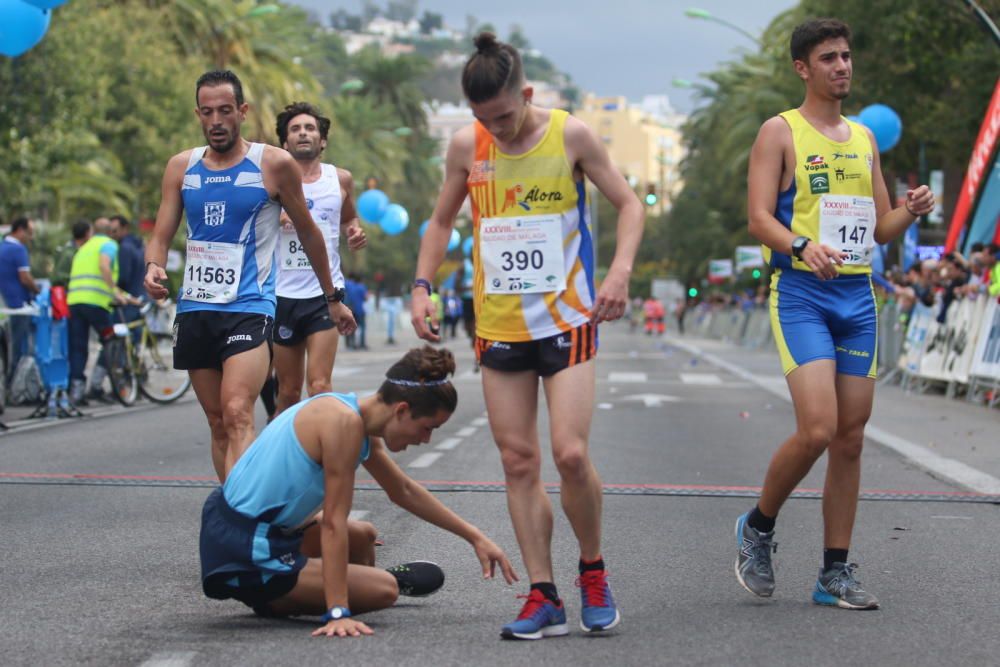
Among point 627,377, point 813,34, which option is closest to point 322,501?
point 813,34

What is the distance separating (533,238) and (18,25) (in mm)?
8519

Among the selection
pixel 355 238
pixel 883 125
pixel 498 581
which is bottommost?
pixel 498 581

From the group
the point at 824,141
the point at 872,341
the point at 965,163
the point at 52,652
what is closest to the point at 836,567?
the point at 872,341

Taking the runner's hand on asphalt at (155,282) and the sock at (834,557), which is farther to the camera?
the runner's hand on asphalt at (155,282)

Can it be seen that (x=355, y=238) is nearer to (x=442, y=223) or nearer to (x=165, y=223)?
(x=165, y=223)

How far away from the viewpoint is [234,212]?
735cm

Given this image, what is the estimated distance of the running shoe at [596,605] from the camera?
215 inches

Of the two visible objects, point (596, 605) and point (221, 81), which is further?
point (221, 81)

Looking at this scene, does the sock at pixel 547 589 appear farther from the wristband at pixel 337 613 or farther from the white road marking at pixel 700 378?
the white road marking at pixel 700 378

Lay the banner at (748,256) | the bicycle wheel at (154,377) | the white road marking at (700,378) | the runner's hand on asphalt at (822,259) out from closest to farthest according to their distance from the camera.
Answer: the runner's hand on asphalt at (822,259) < the bicycle wheel at (154,377) < the white road marking at (700,378) < the banner at (748,256)

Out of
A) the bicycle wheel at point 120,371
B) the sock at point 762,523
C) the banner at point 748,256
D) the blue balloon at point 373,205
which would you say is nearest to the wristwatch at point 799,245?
the sock at point 762,523

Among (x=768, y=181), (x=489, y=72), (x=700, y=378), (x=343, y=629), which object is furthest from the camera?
(x=700, y=378)

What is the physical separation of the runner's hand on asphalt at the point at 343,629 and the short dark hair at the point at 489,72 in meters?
1.69

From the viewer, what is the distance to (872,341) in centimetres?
619
